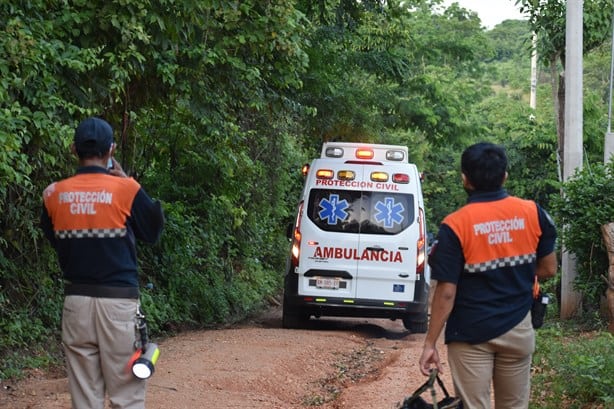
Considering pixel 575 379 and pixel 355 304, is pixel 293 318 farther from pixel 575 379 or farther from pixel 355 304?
pixel 575 379

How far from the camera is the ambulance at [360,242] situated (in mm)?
14844

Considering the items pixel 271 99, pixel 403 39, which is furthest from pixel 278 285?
pixel 271 99

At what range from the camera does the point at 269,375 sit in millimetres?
10312

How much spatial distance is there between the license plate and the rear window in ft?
2.32

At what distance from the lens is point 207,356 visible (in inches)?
448

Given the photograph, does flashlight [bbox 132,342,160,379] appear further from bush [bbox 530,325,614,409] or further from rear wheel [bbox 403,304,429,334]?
rear wheel [bbox 403,304,429,334]

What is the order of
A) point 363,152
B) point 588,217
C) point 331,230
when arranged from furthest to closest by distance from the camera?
1. point 363,152
2. point 331,230
3. point 588,217

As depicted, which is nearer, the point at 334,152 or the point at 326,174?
the point at 326,174

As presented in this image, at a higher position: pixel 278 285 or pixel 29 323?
pixel 29 323

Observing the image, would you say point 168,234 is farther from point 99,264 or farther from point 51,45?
point 99,264

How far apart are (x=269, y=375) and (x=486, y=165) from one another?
5344 mm

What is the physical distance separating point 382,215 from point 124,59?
5328 millimetres

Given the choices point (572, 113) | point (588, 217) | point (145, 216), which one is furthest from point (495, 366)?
point (572, 113)

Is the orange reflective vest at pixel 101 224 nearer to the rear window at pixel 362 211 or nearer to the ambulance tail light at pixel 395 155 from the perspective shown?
the rear window at pixel 362 211
